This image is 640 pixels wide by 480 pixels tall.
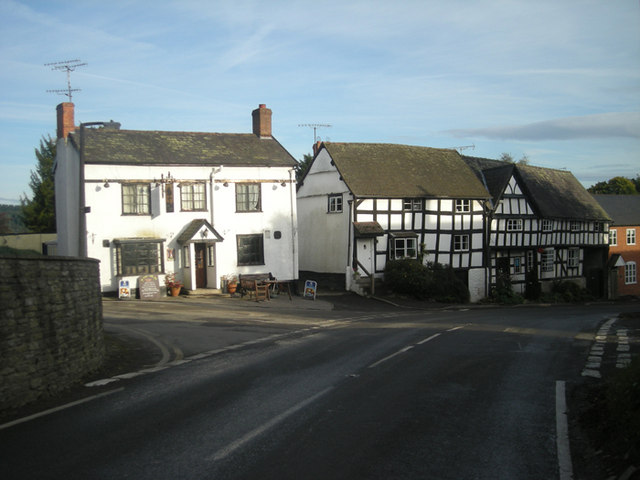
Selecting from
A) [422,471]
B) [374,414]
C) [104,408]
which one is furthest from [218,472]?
[104,408]

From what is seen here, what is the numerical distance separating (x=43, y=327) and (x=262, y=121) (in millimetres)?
27020

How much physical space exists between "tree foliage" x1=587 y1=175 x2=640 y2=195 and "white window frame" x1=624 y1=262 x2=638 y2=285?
33192 millimetres

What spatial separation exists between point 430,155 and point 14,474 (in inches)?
1515

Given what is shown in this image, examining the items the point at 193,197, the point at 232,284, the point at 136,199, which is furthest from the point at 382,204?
the point at 136,199

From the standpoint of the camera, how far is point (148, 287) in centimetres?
2942

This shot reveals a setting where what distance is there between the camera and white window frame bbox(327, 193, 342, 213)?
1438 inches

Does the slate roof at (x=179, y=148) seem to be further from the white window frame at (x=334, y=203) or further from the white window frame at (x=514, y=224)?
the white window frame at (x=514, y=224)

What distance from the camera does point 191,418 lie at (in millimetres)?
8625

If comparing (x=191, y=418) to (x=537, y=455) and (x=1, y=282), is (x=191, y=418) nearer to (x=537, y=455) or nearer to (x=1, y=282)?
(x=1, y=282)

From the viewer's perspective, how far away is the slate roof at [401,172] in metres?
36.3

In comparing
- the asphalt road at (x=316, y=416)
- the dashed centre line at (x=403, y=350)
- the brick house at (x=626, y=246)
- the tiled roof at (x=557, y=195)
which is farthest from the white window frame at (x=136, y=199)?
the brick house at (x=626, y=246)

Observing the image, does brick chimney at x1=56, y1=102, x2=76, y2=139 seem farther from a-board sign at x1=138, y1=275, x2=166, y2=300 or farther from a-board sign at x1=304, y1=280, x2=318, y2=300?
a-board sign at x1=304, y1=280, x2=318, y2=300

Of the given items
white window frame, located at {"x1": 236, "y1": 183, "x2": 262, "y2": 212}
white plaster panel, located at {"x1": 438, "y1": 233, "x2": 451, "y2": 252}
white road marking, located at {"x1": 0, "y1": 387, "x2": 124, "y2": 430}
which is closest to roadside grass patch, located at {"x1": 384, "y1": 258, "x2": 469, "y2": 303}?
white plaster panel, located at {"x1": 438, "y1": 233, "x2": 451, "y2": 252}

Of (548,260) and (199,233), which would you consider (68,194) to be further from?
(548,260)
